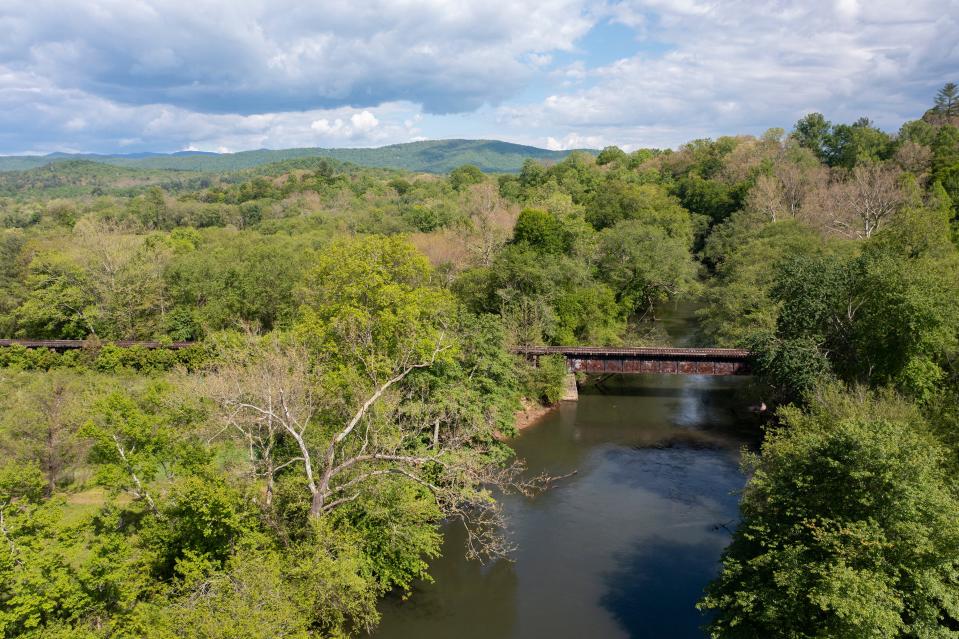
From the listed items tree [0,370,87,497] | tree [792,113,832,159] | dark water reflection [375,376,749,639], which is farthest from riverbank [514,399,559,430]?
tree [792,113,832,159]

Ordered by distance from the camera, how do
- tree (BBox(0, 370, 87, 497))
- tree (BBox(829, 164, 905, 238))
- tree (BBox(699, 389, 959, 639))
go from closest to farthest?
tree (BBox(699, 389, 959, 639))
tree (BBox(0, 370, 87, 497))
tree (BBox(829, 164, 905, 238))

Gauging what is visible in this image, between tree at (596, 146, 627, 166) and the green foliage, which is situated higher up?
tree at (596, 146, 627, 166)

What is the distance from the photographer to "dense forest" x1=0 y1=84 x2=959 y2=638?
12.9m

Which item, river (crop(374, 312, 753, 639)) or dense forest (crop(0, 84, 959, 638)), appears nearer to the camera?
dense forest (crop(0, 84, 959, 638))

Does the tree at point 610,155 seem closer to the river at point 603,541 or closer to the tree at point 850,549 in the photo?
the river at point 603,541

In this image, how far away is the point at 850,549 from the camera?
495 inches

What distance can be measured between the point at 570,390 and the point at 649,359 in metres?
5.80

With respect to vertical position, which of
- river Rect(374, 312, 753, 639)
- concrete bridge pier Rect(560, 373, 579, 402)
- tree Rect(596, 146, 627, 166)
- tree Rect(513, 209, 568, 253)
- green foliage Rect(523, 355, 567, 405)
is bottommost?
river Rect(374, 312, 753, 639)

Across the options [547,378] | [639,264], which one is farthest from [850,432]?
[639,264]

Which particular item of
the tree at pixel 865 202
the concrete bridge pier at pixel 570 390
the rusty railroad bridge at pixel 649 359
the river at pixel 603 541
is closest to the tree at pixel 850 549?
the river at pixel 603 541

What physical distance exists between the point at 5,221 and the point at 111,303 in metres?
85.1

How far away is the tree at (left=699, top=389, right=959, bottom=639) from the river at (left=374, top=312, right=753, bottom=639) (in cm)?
448

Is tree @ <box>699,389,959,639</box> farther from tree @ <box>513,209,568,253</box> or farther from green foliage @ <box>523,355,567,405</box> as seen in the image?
tree @ <box>513,209,568,253</box>

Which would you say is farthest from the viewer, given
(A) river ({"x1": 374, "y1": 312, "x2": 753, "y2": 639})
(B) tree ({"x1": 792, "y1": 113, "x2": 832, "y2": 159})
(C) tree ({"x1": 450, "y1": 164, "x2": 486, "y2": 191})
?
(C) tree ({"x1": 450, "y1": 164, "x2": 486, "y2": 191})
